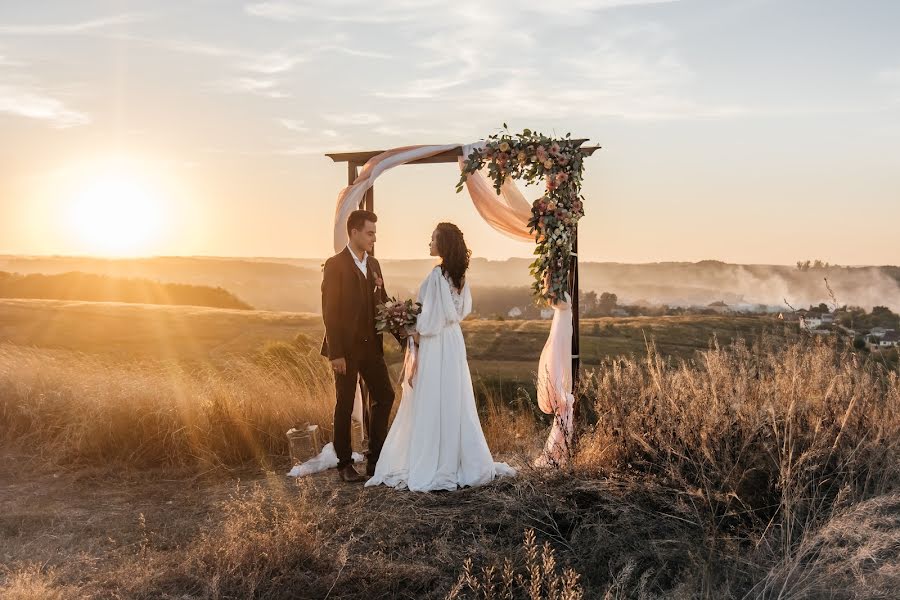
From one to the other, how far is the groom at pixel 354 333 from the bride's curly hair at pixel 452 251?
0.64 meters

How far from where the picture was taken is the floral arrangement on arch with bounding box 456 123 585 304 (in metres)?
7.38

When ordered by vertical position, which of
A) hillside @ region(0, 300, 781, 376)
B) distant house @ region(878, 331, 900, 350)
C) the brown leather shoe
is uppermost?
distant house @ region(878, 331, 900, 350)

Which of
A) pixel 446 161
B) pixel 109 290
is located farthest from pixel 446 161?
pixel 109 290

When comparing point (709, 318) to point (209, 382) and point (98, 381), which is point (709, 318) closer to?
point (209, 382)

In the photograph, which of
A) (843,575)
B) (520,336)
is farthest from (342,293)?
(520,336)

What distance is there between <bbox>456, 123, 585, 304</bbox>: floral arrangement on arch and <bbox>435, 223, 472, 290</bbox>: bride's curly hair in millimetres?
1058

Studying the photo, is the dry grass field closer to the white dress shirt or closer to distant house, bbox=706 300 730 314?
the white dress shirt

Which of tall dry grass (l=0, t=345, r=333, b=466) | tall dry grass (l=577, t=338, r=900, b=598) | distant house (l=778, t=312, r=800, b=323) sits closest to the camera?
tall dry grass (l=577, t=338, r=900, b=598)

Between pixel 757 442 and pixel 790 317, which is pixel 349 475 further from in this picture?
pixel 790 317

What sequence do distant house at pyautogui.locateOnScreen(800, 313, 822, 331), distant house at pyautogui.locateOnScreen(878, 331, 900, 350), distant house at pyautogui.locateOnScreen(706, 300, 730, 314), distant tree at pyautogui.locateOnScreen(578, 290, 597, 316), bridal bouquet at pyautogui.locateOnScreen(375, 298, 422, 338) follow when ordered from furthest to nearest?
1. distant tree at pyautogui.locateOnScreen(578, 290, 597, 316)
2. distant house at pyautogui.locateOnScreen(706, 300, 730, 314)
3. distant house at pyautogui.locateOnScreen(878, 331, 900, 350)
4. bridal bouquet at pyautogui.locateOnScreen(375, 298, 422, 338)
5. distant house at pyautogui.locateOnScreen(800, 313, 822, 331)

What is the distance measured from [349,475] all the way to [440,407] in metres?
1.05

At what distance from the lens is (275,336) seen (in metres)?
19.7

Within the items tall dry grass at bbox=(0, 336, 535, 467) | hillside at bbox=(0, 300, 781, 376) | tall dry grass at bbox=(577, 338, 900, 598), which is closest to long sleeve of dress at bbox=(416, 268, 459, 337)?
tall dry grass at bbox=(577, 338, 900, 598)

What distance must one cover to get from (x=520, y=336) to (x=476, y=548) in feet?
34.0
